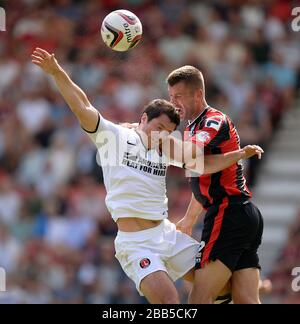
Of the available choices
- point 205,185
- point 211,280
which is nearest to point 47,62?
point 205,185

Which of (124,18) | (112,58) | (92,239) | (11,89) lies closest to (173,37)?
(112,58)

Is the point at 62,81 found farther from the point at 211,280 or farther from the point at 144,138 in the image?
the point at 211,280

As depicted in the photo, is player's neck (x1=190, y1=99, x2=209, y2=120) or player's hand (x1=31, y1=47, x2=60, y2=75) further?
player's neck (x1=190, y1=99, x2=209, y2=120)

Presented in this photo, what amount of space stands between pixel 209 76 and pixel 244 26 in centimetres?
142

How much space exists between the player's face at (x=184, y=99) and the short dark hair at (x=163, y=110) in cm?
21

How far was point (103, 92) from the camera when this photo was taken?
17.2 m

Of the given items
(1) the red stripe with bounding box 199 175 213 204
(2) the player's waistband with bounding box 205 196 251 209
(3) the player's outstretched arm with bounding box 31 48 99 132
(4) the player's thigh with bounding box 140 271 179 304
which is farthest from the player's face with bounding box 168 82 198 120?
(4) the player's thigh with bounding box 140 271 179 304

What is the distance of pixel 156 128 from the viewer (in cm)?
892

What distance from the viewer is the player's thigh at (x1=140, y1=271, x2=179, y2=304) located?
28.6 ft

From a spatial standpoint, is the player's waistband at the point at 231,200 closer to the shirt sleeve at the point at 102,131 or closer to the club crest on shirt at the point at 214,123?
the club crest on shirt at the point at 214,123

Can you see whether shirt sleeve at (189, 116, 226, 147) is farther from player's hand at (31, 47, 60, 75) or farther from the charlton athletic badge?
player's hand at (31, 47, 60, 75)

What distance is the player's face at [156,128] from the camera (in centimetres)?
887

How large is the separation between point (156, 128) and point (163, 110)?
0.17m
